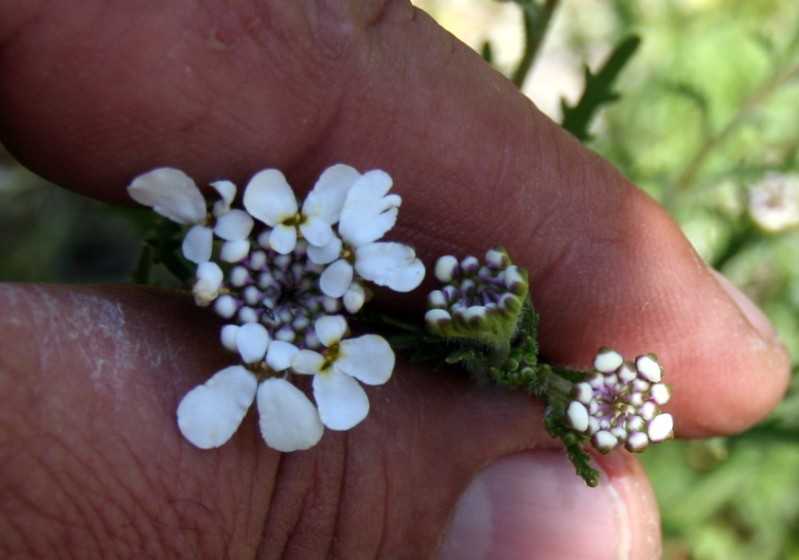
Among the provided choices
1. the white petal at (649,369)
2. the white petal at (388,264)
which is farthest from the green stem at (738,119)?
the white petal at (388,264)

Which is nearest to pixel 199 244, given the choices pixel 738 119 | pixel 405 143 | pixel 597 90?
pixel 405 143

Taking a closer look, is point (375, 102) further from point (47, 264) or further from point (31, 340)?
point (47, 264)

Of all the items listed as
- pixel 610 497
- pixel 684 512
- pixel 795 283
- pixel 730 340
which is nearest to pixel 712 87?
pixel 795 283

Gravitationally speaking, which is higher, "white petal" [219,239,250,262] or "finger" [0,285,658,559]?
"white petal" [219,239,250,262]

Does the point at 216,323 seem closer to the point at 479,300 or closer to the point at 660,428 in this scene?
the point at 479,300

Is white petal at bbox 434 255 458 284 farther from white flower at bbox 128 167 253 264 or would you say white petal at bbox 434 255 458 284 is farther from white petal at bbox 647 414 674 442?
white petal at bbox 647 414 674 442

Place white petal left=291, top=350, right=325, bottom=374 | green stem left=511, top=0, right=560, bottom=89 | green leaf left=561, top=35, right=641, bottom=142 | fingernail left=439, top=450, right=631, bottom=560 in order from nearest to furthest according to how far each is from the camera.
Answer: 1. white petal left=291, top=350, right=325, bottom=374
2. fingernail left=439, top=450, right=631, bottom=560
3. green stem left=511, top=0, right=560, bottom=89
4. green leaf left=561, top=35, right=641, bottom=142

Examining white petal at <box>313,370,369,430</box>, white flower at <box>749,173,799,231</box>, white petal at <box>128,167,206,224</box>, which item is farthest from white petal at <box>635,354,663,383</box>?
white flower at <box>749,173,799,231</box>
